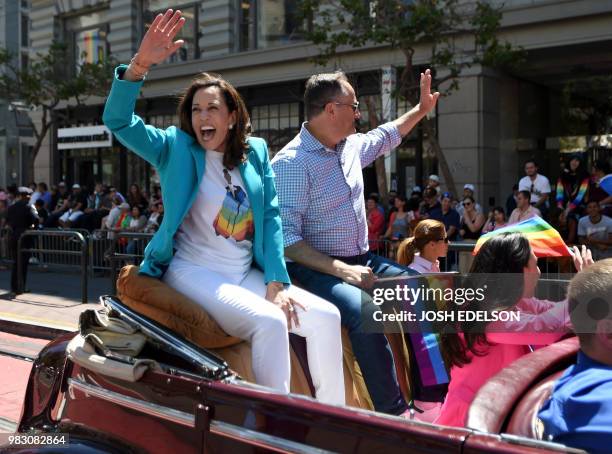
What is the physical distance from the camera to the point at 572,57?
16078mm

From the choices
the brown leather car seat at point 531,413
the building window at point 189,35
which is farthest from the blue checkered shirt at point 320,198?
the building window at point 189,35

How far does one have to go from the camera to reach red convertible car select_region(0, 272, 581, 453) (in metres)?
1.84

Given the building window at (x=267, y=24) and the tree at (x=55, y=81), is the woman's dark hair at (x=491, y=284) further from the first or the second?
the tree at (x=55, y=81)

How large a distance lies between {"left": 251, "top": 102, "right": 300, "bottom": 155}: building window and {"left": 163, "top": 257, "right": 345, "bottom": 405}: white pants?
1740 cm

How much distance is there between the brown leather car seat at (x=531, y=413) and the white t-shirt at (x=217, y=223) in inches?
56.1

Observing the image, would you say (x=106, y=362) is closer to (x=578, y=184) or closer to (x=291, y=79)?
(x=578, y=184)

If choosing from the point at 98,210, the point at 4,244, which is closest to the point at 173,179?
the point at 4,244

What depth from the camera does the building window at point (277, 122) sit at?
2048cm

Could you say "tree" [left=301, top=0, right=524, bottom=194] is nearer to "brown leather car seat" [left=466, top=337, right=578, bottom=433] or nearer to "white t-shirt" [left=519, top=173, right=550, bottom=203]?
"white t-shirt" [left=519, top=173, right=550, bottom=203]

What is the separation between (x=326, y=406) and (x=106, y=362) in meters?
0.99

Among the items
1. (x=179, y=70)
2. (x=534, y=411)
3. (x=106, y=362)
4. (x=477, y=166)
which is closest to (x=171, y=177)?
(x=106, y=362)

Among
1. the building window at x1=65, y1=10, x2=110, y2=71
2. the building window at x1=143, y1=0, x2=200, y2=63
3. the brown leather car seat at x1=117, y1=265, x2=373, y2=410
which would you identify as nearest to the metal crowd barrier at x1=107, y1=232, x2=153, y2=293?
the brown leather car seat at x1=117, y1=265, x2=373, y2=410

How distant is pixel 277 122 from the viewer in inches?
822

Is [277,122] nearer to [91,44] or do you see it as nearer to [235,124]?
[91,44]
